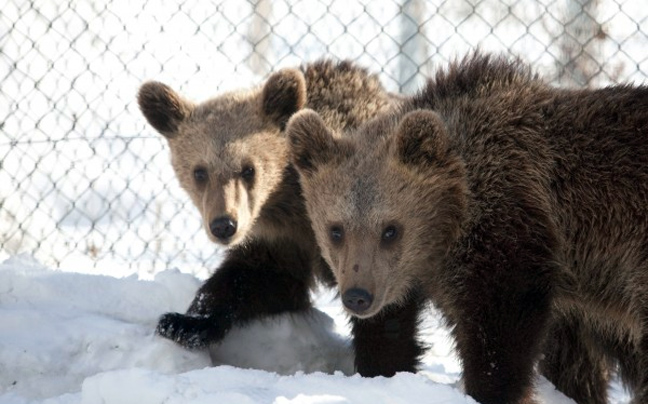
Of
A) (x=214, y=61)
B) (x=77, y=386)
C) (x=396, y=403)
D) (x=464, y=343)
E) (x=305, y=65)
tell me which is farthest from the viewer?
(x=214, y=61)

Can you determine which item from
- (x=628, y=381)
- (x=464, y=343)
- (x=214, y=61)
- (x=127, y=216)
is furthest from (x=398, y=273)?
(x=214, y=61)

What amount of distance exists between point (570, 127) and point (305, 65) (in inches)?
87.1

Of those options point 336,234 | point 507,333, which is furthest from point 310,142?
point 507,333

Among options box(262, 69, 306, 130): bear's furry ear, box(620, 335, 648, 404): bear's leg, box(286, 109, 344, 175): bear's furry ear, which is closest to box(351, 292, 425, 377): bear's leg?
box(286, 109, 344, 175): bear's furry ear

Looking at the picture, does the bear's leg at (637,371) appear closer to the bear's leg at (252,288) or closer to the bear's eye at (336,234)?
the bear's eye at (336,234)

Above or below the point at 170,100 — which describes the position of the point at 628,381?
below

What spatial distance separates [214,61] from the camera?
43.0 ft

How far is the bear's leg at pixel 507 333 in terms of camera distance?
5.20 metres

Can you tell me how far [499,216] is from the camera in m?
5.39

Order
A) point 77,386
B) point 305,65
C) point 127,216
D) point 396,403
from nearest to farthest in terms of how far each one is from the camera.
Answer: point 396,403 → point 77,386 → point 305,65 → point 127,216

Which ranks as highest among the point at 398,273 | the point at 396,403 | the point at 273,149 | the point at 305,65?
the point at 305,65

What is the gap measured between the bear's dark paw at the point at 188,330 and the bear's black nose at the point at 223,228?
50cm

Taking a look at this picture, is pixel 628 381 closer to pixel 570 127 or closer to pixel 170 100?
pixel 570 127

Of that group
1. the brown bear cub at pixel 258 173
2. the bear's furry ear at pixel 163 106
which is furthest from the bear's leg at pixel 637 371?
the bear's furry ear at pixel 163 106
